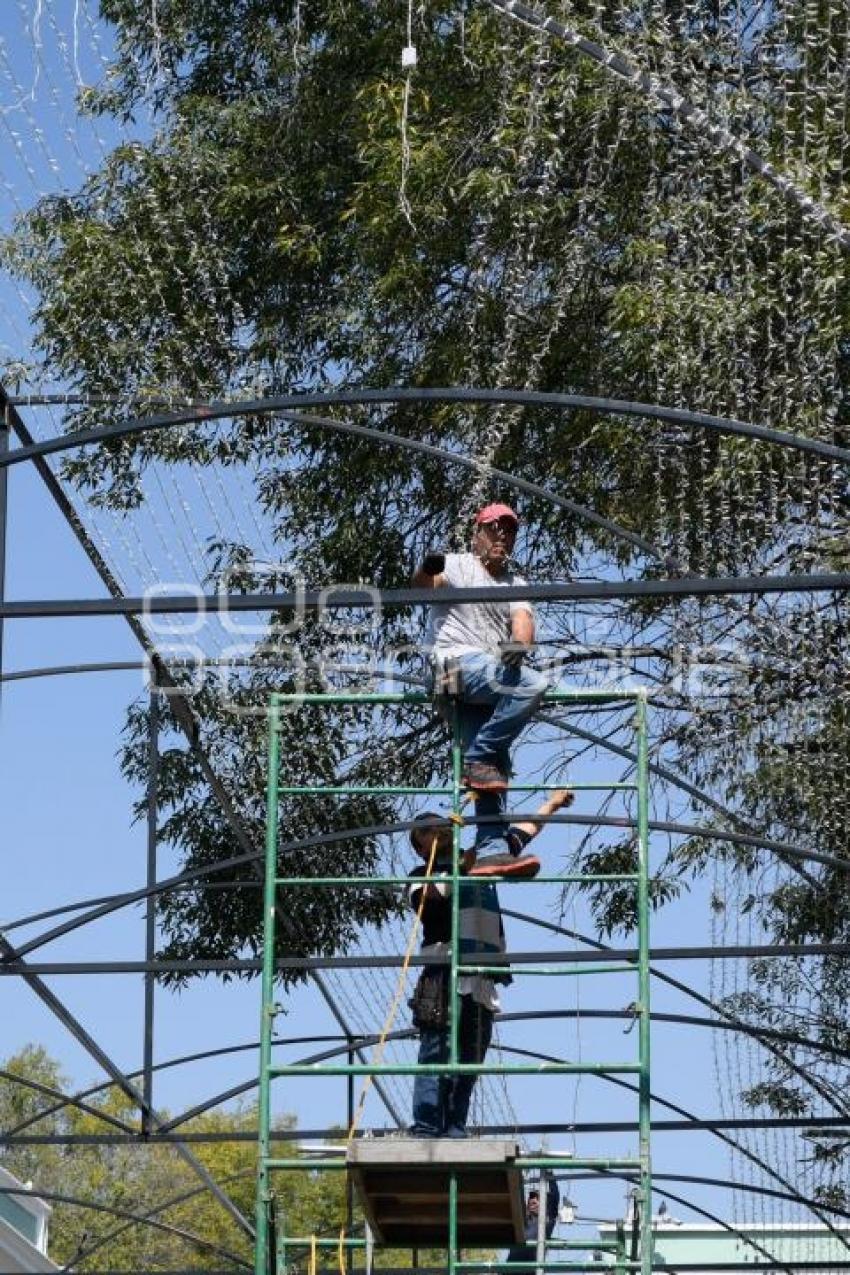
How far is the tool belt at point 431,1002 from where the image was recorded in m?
7.78

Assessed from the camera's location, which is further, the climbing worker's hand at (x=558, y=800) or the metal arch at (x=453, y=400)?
the metal arch at (x=453, y=400)

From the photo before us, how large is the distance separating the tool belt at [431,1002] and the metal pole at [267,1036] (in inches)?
17.6

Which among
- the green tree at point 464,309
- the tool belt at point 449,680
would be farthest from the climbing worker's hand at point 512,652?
the green tree at point 464,309

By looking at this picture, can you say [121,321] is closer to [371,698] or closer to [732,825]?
[732,825]

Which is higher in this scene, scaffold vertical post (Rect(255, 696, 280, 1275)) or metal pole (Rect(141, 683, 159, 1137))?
metal pole (Rect(141, 683, 159, 1137))

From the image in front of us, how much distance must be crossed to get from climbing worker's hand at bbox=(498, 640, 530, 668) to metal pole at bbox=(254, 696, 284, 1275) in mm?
776

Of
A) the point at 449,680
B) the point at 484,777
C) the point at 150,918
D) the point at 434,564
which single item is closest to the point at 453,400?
the point at 434,564

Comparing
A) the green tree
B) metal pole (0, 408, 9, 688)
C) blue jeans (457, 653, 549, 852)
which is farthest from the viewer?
the green tree

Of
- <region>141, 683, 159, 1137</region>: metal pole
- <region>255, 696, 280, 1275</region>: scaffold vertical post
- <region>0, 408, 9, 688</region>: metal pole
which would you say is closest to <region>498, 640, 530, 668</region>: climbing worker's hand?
<region>255, 696, 280, 1275</region>: scaffold vertical post

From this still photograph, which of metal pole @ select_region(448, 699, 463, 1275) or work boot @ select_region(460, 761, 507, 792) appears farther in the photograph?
work boot @ select_region(460, 761, 507, 792)

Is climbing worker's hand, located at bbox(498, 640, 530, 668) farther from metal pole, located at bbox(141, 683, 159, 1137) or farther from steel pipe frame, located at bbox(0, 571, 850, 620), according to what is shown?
metal pole, located at bbox(141, 683, 159, 1137)

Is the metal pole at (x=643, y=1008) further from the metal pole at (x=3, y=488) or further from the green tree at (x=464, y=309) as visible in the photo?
the green tree at (x=464, y=309)

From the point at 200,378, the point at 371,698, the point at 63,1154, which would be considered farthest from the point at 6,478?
the point at 63,1154

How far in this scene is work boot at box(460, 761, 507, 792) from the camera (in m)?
8.09
